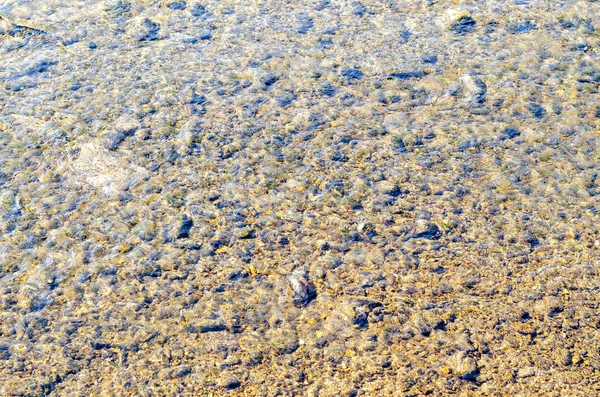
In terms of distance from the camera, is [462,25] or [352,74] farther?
[462,25]

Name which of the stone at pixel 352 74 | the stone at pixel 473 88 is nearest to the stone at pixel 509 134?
the stone at pixel 473 88

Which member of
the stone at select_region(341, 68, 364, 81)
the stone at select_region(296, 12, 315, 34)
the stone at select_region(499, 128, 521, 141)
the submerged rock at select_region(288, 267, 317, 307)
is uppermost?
the stone at select_region(296, 12, 315, 34)

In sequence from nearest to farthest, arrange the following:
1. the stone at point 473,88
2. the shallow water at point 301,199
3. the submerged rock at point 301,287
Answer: the shallow water at point 301,199
the submerged rock at point 301,287
the stone at point 473,88

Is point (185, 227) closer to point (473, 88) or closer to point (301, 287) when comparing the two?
point (301, 287)

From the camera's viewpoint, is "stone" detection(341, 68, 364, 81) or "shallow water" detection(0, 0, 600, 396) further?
"stone" detection(341, 68, 364, 81)

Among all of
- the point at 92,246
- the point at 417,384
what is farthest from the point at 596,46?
the point at 92,246

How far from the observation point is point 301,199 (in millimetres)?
1954

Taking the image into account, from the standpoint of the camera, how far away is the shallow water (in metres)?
1.56

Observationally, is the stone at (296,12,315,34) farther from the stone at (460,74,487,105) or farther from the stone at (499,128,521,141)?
the stone at (499,128,521,141)

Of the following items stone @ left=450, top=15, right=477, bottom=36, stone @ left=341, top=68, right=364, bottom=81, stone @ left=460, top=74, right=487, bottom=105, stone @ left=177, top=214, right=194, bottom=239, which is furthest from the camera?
stone @ left=450, top=15, right=477, bottom=36

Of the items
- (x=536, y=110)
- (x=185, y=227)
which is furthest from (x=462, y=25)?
(x=185, y=227)

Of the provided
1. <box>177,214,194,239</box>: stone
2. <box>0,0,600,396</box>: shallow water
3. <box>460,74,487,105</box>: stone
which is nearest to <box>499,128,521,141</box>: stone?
<box>0,0,600,396</box>: shallow water

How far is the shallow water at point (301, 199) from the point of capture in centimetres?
156

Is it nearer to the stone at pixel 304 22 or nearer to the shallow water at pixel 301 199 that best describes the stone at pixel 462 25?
the shallow water at pixel 301 199
